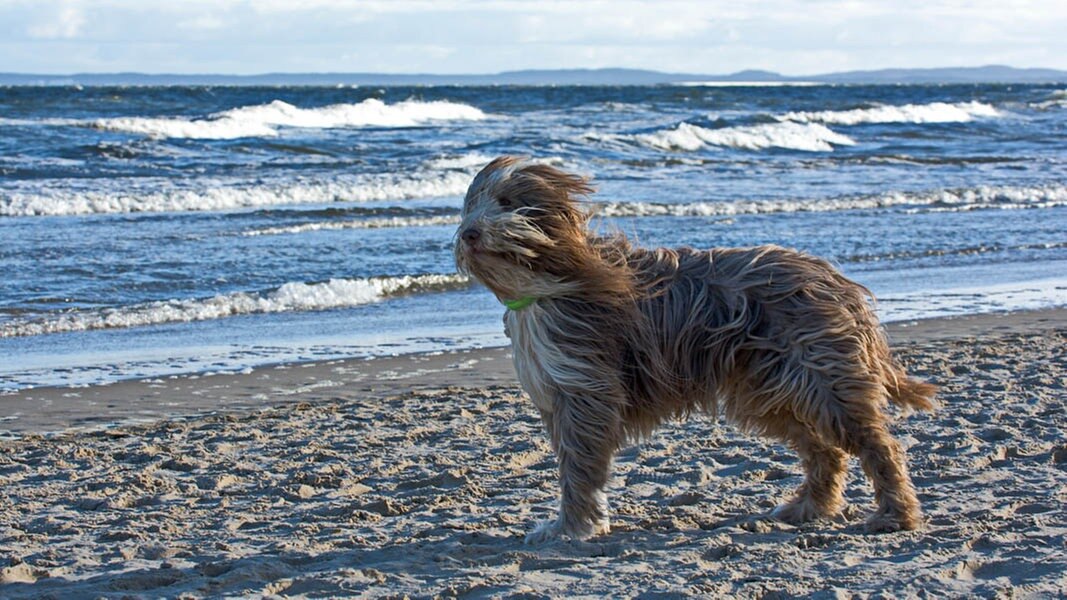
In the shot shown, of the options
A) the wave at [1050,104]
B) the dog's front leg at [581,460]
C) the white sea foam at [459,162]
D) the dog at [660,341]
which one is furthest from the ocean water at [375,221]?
the wave at [1050,104]

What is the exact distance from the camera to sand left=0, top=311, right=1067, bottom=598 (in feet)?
14.7

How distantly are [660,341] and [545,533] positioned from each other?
2.73 ft

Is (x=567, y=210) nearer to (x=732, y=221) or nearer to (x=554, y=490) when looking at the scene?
(x=554, y=490)

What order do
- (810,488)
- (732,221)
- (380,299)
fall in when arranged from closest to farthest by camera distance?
(810,488)
(380,299)
(732,221)

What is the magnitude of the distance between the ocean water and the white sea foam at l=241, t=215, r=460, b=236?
0.05 metres

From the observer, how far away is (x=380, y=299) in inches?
467

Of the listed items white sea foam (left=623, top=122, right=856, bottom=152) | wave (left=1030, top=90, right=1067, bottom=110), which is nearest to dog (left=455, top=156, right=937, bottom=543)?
white sea foam (left=623, top=122, right=856, bottom=152)

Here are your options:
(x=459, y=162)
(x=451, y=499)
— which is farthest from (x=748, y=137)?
(x=451, y=499)

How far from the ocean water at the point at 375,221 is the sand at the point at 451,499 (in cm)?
126

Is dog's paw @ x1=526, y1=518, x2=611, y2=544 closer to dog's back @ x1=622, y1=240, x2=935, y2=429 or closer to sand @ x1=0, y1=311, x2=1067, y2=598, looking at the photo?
sand @ x1=0, y1=311, x2=1067, y2=598

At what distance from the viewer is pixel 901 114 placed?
→ 5112 cm

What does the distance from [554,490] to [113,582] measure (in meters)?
1.97

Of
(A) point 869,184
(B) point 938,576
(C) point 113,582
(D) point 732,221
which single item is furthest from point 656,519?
(A) point 869,184

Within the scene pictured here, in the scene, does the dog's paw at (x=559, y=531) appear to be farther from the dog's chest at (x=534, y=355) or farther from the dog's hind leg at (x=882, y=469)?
the dog's hind leg at (x=882, y=469)
